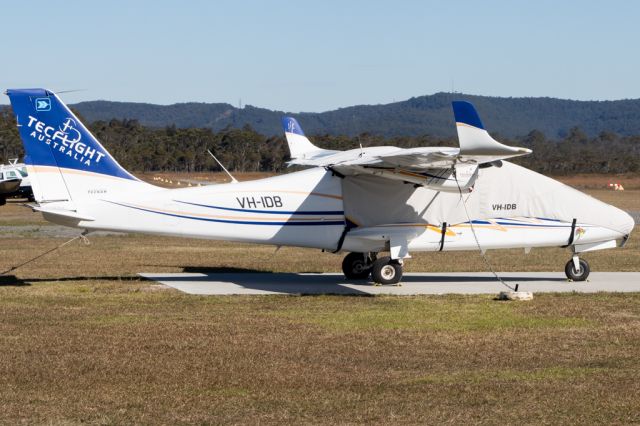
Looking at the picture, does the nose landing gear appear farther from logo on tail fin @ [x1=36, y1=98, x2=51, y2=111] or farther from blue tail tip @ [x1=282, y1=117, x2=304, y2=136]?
blue tail tip @ [x1=282, y1=117, x2=304, y2=136]

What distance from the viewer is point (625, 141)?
176 metres

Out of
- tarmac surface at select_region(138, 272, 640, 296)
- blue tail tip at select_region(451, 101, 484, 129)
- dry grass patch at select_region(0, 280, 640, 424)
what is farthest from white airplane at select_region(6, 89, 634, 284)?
blue tail tip at select_region(451, 101, 484, 129)

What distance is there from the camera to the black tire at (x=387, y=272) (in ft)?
65.0

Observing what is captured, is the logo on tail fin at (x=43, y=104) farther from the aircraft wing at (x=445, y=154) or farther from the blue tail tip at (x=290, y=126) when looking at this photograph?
the blue tail tip at (x=290, y=126)

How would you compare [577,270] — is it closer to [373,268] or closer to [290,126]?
[373,268]

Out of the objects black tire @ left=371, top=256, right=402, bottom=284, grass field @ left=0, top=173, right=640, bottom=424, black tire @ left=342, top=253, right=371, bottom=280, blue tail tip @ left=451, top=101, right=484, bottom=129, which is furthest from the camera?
black tire @ left=342, top=253, right=371, bottom=280

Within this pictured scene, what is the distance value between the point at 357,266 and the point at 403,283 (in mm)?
1088

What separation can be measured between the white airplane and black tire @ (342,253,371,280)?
8cm

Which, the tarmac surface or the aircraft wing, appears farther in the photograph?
the tarmac surface

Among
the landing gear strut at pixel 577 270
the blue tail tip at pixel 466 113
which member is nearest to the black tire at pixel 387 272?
the landing gear strut at pixel 577 270

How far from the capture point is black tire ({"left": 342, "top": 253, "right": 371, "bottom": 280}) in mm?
20953

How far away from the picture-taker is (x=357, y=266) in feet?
68.9

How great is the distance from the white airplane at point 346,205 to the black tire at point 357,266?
81 millimetres

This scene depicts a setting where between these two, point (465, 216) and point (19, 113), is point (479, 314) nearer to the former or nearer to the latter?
point (465, 216)
